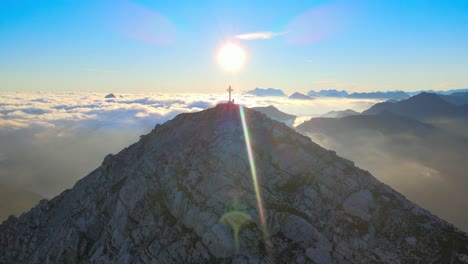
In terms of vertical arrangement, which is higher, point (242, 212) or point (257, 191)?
point (257, 191)

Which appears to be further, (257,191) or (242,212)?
(257,191)

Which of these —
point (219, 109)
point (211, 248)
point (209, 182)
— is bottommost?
point (211, 248)

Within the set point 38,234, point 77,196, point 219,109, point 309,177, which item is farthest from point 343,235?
point 38,234

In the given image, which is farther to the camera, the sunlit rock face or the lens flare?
the sunlit rock face

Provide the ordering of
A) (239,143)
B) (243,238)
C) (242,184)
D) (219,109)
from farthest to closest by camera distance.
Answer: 1. (219,109)
2. (239,143)
3. (242,184)
4. (243,238)

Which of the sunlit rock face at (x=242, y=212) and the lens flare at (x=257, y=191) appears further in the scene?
the sunlit rock face at (x=242, y=212)

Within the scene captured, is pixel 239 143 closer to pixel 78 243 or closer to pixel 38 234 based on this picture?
pixel 78 243

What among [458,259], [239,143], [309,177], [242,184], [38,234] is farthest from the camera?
[38,234]

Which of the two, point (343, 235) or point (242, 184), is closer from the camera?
point (343, 235)
